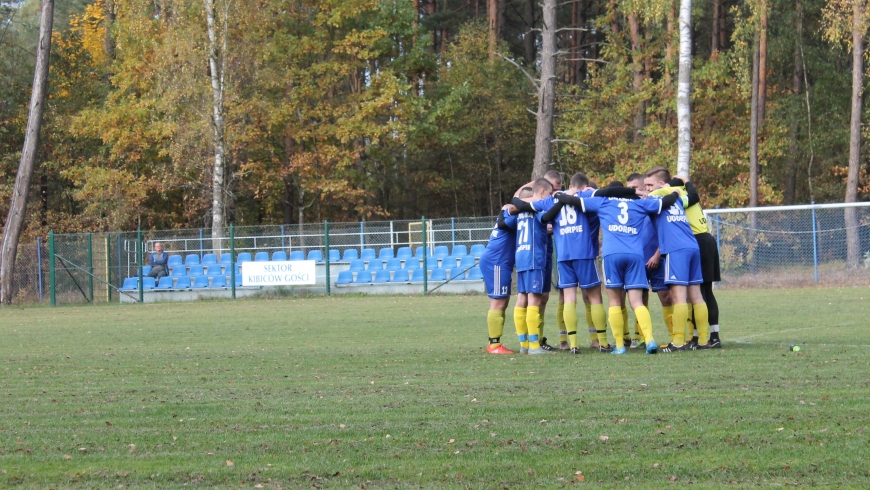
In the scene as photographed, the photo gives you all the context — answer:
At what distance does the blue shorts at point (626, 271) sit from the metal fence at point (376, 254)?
16.9m

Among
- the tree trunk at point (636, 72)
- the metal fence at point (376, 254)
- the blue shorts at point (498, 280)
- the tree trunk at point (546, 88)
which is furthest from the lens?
the tree trunk at point (636, 72)

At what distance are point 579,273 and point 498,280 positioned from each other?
1.06 metres

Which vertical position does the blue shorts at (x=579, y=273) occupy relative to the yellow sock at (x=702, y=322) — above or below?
above

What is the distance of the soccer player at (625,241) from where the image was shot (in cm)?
1004

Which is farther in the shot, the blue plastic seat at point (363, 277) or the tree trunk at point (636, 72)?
the tree trunk at point (636, 72)

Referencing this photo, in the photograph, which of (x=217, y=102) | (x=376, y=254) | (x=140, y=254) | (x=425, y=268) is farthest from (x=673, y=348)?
(x=217, y=102)

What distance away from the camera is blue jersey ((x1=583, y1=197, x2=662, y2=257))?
1004 cm

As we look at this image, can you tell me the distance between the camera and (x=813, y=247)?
26.4 meters

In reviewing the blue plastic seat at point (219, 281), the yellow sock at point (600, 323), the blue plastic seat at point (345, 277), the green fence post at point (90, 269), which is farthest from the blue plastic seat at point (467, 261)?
the yellow sock at point (600, 323)

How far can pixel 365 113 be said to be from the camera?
37938 mm

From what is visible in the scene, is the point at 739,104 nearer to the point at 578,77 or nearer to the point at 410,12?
the point at 578,77

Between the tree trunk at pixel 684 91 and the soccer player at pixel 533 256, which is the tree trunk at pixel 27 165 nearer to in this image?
the tree trunk at pixel 684 91

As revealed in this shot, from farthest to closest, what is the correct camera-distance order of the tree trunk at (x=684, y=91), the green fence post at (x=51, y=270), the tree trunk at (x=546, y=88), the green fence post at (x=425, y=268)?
the green fence post at (x=51, y=270) → the green fence post at (x=425, y=268) → the tree trunk at (x=546, y=88) → the tree trunk at (x=684, y=91)

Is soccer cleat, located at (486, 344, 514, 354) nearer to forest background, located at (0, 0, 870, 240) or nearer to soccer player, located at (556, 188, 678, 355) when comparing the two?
soccer player, located at (556, 188, 678, 355)
